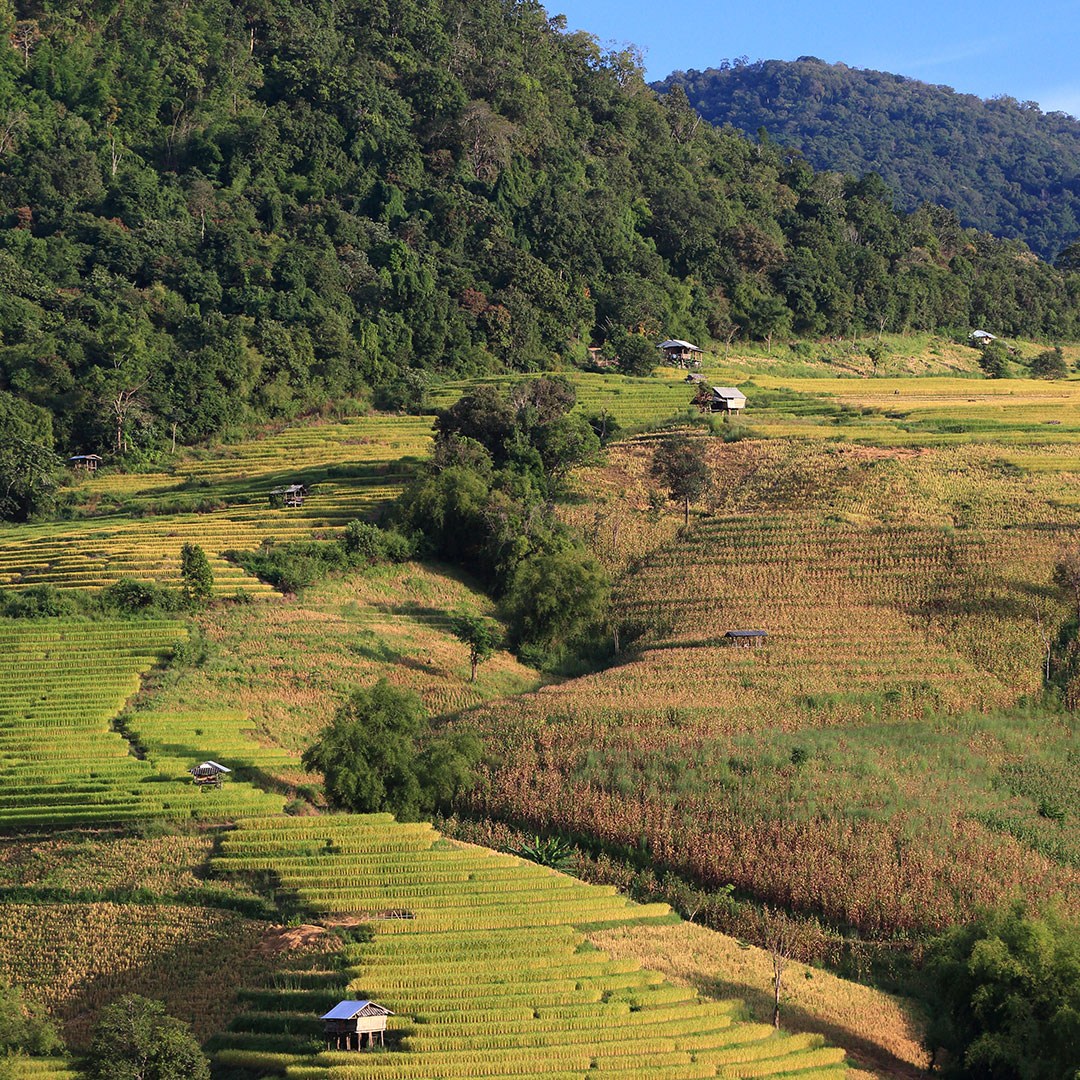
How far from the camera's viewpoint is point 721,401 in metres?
85.1

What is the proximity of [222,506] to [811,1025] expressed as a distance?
47.4m

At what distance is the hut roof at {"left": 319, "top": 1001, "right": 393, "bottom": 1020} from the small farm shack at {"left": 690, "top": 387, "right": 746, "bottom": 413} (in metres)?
61.4

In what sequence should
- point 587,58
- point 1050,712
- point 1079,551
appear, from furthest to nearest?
point 587,58, point 1079,551, point 1050,712

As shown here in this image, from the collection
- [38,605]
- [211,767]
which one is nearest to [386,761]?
[211,767]

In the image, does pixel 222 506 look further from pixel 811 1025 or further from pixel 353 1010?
pixel 353 1010

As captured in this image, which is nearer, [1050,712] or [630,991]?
[630,991]

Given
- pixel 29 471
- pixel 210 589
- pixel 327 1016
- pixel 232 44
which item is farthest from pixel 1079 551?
pixel 232 44

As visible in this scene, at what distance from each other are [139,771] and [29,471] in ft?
121

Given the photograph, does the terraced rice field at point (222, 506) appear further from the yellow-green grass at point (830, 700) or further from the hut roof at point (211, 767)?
the hut roof at point (211, 767)

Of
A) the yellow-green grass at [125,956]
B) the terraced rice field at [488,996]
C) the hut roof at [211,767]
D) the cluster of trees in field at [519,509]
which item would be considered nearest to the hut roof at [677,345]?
→ the cluster of trees in field at [519,509]

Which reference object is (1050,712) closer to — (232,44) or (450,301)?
(450,301)

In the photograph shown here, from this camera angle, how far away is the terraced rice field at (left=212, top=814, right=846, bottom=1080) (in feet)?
84.2

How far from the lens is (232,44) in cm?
12094

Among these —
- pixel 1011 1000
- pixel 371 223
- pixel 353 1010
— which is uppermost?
pixel 371 223
